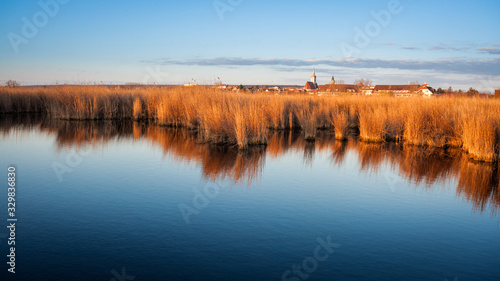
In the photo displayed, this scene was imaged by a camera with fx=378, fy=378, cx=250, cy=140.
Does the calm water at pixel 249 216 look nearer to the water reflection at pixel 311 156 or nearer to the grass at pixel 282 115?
the water reflection at pixel 311 156

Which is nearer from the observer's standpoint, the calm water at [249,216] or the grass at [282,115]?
the calm water at [249,216]

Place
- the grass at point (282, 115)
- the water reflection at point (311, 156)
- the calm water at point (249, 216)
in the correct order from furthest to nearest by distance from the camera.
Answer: the grass at point (282, 115) → the water reflection at point (311, 156) → the calm water at point (249, 216)

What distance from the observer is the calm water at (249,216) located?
4.30 meters

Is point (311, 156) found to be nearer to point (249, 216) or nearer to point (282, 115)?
point (249, 216)

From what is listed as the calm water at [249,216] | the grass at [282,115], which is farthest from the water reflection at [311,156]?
the grass at [282,115]

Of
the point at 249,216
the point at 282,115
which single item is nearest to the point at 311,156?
the point at 249,216

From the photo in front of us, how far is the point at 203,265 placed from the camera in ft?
14.1

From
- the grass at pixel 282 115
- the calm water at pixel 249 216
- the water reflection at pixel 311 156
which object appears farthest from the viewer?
the grass at pixel 282 115

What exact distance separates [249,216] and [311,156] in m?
5.79

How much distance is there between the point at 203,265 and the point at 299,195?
3.30 metres

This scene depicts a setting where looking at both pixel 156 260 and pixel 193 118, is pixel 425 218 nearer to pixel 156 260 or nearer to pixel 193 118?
pixel 156 260

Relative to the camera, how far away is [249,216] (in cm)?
593

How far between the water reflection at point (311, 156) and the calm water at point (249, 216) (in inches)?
3.3

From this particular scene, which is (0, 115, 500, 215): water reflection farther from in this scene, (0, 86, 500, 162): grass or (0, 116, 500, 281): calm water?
(0, 86, 500, 162): grass
